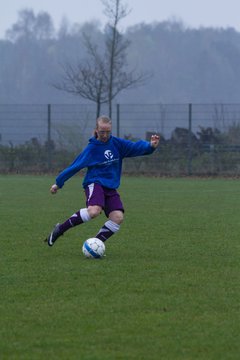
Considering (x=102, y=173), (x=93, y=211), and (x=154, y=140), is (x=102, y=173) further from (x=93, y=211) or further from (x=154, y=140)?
(x=154, y=140)

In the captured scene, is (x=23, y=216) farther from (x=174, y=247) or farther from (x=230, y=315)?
(x=230, y=315)

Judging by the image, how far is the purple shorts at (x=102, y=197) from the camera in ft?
32.1

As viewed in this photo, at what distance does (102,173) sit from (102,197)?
27 centimetres

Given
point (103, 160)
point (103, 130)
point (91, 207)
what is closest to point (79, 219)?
point (91, 207)

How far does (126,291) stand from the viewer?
7434 mm

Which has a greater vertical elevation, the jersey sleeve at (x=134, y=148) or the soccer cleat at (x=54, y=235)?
the jersey sleeve at (x=134, y=148)

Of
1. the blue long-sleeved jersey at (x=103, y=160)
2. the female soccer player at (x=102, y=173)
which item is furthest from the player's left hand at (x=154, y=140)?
the blue long-sleeved jersey at (x=103, y=160)

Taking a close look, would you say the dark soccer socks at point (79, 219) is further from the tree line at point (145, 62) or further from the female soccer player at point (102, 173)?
the tree line at point (145, 62)

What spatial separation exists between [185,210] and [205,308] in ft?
28.8

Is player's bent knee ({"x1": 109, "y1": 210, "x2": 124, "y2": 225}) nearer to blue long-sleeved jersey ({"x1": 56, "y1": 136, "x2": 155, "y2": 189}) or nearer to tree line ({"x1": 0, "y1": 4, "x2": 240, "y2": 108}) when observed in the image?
blue long-sleeved jersey ({"x1": 56, "y1": 136, "x2": 155, "y2": 189})

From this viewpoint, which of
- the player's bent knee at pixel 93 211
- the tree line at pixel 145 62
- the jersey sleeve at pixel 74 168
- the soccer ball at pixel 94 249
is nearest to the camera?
the soccer ball at pixel 94 249

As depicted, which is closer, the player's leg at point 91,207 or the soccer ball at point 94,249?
the soccer ball at point 94,249

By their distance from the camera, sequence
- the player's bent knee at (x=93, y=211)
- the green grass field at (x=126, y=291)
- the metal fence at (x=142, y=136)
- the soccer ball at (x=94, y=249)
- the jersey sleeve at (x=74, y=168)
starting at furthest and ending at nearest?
the metal fence at (x=142, y=136), the jersey sleeve at (x=74, y=168), the player's bent knee at (x=93, y=211), the soccer ball at (x=94, y=249), the green grass field at (x=126, y=291)

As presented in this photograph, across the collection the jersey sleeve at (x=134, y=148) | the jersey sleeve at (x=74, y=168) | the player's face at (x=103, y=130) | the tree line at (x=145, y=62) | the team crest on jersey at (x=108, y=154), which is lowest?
the jersey sleeve at (x=74, y=168)
